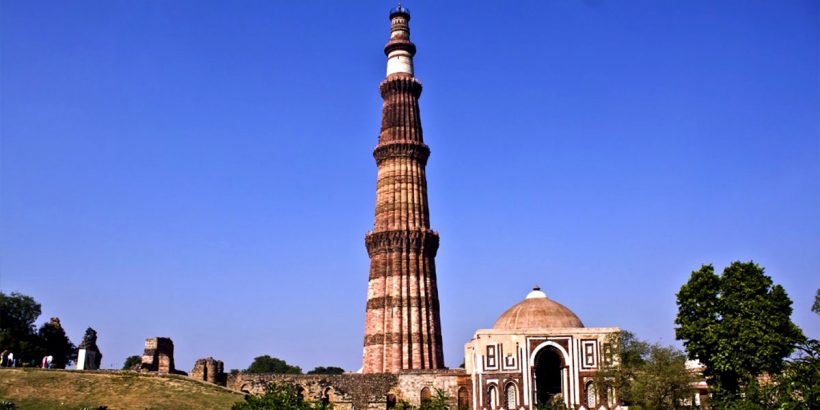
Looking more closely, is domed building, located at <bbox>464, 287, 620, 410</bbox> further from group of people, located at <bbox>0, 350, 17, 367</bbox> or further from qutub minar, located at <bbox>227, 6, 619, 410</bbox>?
group of people, located at <bbox>0, 350, 17, 367</bbox>

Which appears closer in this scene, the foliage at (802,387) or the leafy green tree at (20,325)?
the foliage at (802,387)

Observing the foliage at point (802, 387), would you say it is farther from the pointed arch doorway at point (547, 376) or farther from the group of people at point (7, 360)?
the group of people at point (7, 360)

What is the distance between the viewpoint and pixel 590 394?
4319cm


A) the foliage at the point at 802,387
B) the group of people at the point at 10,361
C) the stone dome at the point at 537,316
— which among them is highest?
the stone dome at the point at 537,316

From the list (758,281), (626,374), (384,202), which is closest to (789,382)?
(758,281)

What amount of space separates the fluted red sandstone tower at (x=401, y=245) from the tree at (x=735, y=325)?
55.6 ft

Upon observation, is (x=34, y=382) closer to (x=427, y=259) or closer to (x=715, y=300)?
(x=427, y=259)

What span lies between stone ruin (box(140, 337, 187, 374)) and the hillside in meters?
3.27

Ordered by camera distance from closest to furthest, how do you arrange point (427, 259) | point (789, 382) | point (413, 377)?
1. point (789, 382)
2. point (413, 377)
3. point (427, 259)

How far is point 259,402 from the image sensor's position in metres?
29.5

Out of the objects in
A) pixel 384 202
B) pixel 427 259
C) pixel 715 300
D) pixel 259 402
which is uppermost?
pixel 384 202

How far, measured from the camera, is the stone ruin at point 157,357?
4344cm

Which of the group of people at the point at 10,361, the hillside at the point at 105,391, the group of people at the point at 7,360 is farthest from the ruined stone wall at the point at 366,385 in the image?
the group of people at the point at 7,360

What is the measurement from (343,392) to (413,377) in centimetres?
384
